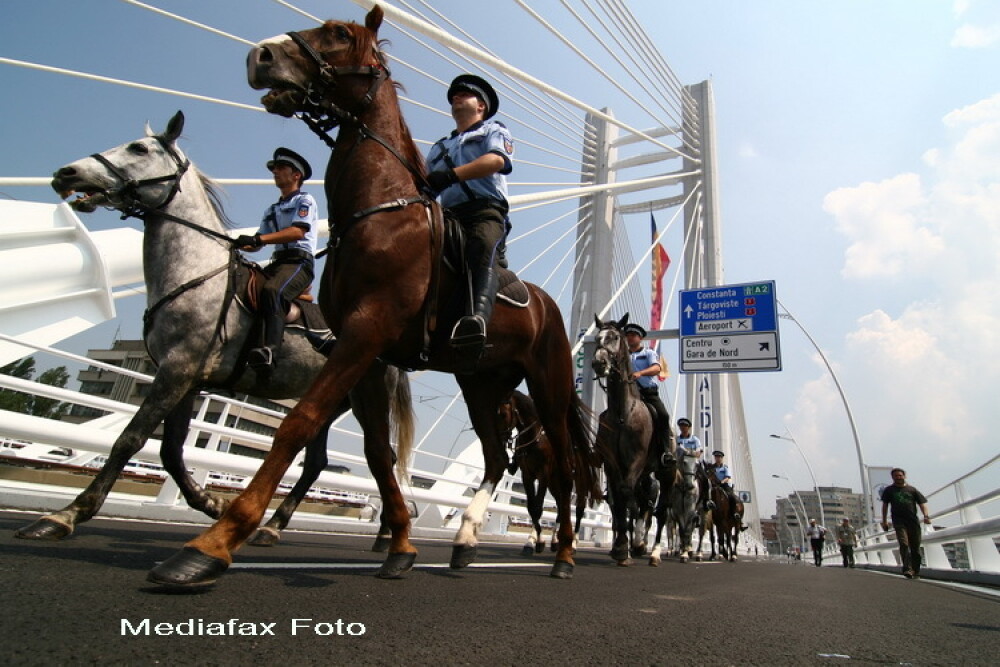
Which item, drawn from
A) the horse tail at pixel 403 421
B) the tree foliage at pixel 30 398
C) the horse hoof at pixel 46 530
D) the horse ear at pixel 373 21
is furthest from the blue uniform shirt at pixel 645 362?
the tree foliage at pixel 30 398

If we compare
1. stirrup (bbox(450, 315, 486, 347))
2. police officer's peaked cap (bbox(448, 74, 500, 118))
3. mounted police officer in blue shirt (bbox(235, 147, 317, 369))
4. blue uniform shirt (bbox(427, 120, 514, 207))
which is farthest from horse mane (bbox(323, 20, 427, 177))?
mounted police officer in blue shirt (bbox(235, 147, 317, 369))

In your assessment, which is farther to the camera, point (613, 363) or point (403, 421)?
point (613, 363)

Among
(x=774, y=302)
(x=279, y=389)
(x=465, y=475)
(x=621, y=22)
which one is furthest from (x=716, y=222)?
(x=279, y=389)

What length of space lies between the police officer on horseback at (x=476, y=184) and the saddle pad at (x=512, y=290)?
133mm

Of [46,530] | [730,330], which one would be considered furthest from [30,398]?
[46,530]

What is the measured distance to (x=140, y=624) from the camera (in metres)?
1.37

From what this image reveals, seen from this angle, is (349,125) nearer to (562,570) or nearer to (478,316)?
(478,316)

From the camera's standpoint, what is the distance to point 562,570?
370cm

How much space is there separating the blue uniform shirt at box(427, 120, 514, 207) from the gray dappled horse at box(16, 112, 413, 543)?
1.14 meters

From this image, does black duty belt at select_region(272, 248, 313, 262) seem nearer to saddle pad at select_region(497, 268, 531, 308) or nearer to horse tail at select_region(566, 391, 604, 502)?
saddle pad at select_region(497, 268, 531, 308)

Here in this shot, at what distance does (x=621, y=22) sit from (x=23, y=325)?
57.0 feet

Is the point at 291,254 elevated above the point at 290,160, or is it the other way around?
the point at 290,160

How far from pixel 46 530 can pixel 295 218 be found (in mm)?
2626

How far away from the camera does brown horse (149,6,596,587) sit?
2137 millimetres
